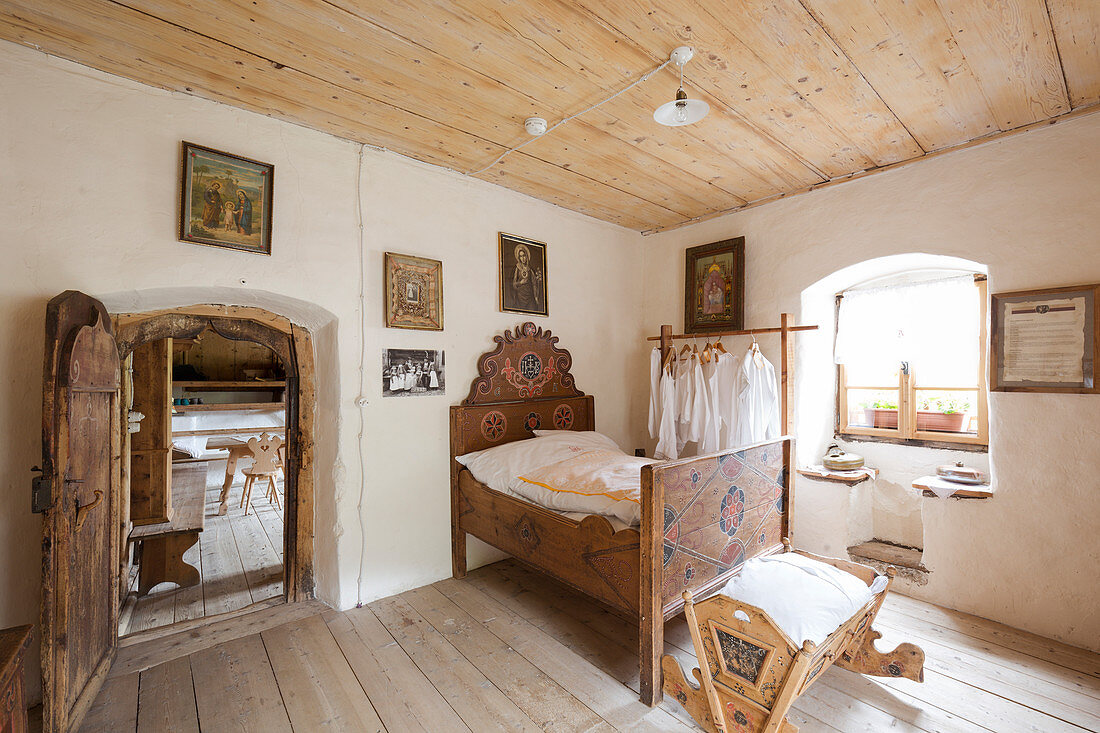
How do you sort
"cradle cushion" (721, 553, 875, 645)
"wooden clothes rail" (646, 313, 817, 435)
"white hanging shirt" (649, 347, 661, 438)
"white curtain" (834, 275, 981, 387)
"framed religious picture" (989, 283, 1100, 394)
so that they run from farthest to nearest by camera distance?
"white hanging shirt" (649, 347, 661, 438)
"wooden clothes rail" (646, 313, 817, 435)
"white curtain" (834, 275, 981, 387)
"framed religious picture" (989, 283, 1100, 394)
"cradle cushion" (721, 553, 875, 645)

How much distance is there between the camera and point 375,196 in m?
3.04

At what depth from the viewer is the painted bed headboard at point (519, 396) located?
11.3 ft

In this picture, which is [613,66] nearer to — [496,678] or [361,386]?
[361,386]

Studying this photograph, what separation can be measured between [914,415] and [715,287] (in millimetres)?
1709

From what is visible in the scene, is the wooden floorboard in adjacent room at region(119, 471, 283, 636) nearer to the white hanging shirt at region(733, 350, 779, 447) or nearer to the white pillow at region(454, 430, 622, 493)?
the white pillow at region(454, 430, 622, 493)

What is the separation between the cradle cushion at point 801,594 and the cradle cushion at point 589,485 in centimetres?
53

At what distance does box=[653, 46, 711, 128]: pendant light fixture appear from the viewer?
2064 mm

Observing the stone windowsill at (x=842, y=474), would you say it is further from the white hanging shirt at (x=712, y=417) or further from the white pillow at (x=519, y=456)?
the white pillow at (x=519, y=456)

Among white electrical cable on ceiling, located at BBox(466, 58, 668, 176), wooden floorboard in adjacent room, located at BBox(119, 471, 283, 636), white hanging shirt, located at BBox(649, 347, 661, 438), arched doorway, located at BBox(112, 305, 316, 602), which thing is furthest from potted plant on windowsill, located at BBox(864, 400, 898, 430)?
wooden floorboard in adjacent room, located at BBox(119, 471, 283, 636)

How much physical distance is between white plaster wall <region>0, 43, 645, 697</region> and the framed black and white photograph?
6 centimetres

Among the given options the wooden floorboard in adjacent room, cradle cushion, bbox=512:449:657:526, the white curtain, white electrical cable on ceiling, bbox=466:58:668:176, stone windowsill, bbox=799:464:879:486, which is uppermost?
white electrical cable on ceiling, bbox=466:58:668:176

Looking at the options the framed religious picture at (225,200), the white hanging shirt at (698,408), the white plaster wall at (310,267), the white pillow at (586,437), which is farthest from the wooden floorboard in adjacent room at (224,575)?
the white hanging shirt at (698,408)

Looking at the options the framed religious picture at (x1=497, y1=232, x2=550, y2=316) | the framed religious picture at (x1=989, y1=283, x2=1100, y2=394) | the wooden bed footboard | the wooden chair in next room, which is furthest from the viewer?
the wooden chair in next room

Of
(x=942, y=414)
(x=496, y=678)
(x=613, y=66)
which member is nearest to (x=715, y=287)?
(x=942, y=414)
